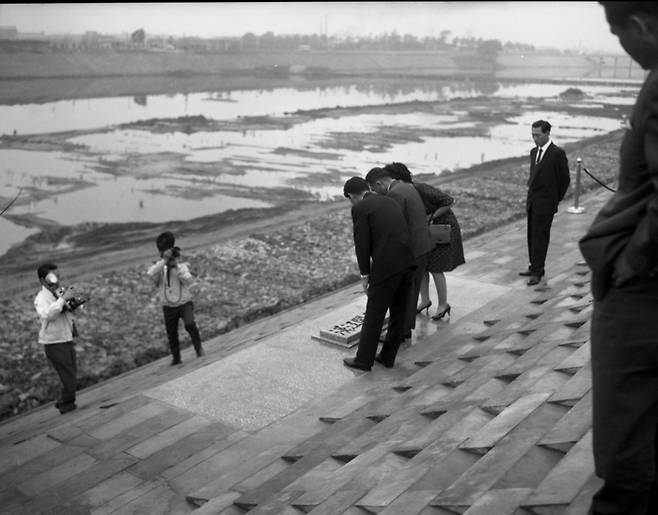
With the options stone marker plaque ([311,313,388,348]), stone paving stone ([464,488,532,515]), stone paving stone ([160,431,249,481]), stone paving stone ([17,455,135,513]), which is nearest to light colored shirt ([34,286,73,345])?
stone paving stone ([17,455,135,513])

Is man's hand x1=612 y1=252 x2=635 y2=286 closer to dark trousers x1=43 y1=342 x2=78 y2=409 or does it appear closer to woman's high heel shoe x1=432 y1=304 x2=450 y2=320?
woman's high heel shoe x1=432 y1=304 x2=450 y2=320

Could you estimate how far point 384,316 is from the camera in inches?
194

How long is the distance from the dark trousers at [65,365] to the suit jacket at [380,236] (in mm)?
2459

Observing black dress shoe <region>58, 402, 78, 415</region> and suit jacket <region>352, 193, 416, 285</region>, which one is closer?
suit jacket <region>352, 193, 416, 285</region>

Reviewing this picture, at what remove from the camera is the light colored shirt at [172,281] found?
6078 mm

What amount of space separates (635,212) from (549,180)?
4.82m

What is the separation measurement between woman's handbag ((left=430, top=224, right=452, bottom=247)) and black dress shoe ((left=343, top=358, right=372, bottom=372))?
1.36m

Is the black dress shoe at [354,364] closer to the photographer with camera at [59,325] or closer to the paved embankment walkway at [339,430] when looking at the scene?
the paved embankment walkway at [339,430]

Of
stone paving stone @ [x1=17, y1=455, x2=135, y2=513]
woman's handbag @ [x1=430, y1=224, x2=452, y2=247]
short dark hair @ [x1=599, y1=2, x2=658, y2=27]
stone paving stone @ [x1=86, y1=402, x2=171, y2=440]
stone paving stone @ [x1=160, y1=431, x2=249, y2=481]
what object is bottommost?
stone paving stone @ [x1=17, y1=455, x2=135, y2=513]

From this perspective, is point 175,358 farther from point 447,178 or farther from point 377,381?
point 447,178

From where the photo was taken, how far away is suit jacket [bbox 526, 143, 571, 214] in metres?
6.41

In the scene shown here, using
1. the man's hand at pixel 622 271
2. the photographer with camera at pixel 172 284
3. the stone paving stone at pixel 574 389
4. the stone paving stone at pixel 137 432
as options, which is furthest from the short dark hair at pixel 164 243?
the man's hand at pixel 622 271

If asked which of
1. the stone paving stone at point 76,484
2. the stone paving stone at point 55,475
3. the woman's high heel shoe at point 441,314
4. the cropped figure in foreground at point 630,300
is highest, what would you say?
the cropped figure in foreground at point 630,300

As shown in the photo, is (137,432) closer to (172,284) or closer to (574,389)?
(172,284)
